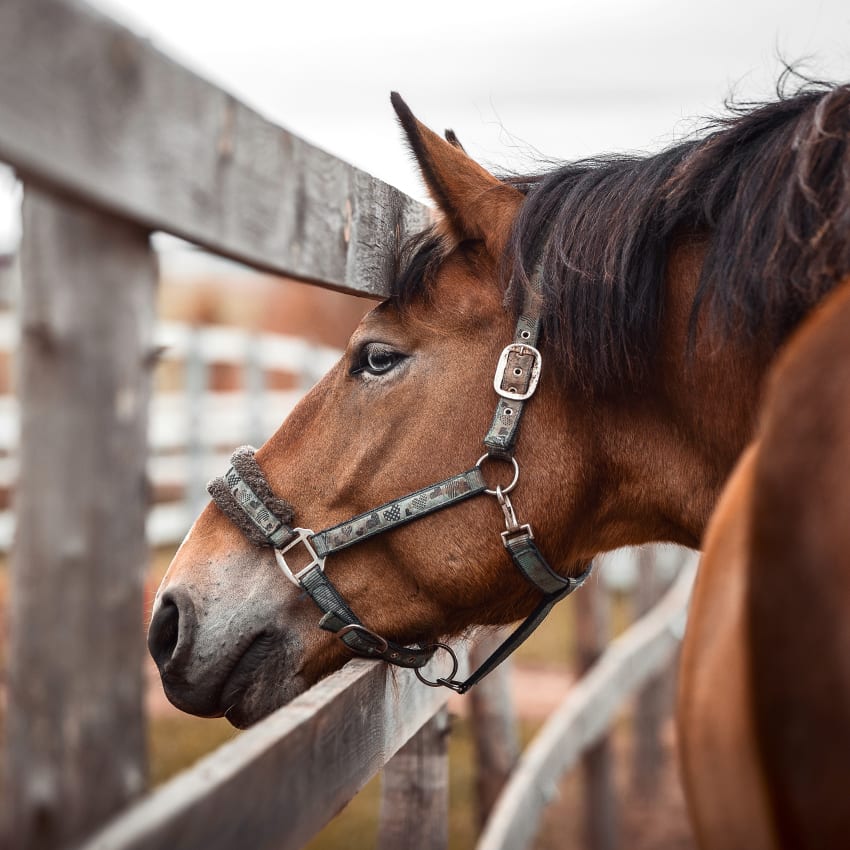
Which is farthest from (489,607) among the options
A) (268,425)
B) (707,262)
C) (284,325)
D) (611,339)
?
(284,325)

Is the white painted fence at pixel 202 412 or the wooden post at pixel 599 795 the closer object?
the wooden post at pixel 599 795

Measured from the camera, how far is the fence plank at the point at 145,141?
35.4 inches

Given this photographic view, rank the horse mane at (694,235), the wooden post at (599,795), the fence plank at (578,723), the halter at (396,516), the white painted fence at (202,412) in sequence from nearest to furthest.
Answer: the horse mane at (694,235)
the halter at (396,516)
the fence plank at (578,723)
the wooden post at (599,795)
the white painted fence at (202,412)

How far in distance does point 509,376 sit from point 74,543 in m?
1.12

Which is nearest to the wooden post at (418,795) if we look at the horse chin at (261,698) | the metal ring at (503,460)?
the horse chin at (261,698)

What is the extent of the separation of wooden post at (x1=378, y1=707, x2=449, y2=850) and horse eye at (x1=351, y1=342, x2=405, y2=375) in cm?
102

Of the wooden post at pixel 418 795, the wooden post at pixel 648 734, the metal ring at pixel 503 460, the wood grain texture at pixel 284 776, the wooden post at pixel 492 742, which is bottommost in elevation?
the wooden post at pixel 648 734

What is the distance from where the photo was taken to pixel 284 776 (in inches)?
50.7

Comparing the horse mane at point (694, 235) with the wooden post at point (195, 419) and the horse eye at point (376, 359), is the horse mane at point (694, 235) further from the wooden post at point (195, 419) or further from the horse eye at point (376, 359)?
the wooden post at point (195, 419)

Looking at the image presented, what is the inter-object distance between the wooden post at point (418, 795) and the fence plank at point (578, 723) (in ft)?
1.61

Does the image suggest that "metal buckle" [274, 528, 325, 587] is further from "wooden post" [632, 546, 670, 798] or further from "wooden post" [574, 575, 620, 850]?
"wooden post" [632, 546, 670, 798]

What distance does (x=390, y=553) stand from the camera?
78.5 inches

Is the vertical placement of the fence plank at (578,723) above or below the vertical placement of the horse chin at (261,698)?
below

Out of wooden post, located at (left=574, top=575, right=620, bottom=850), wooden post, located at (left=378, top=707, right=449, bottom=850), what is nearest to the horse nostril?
wooden post, located at (left=378, top=707, right=449, bottom=850)
